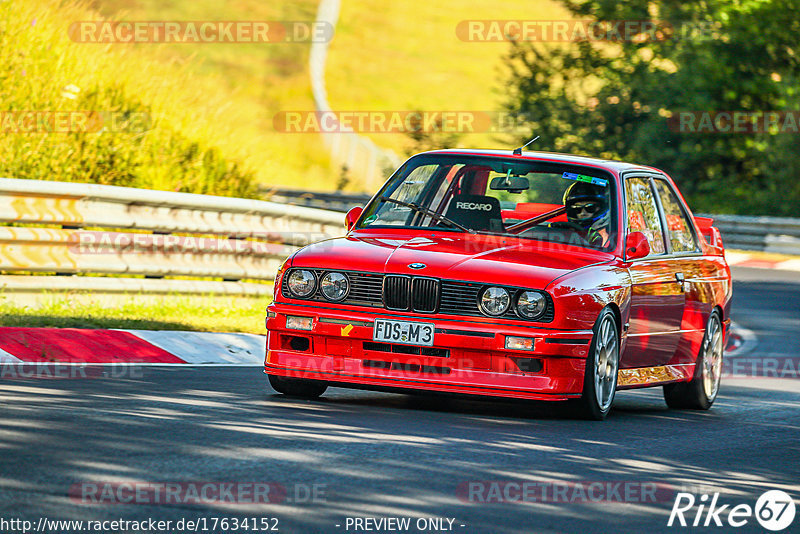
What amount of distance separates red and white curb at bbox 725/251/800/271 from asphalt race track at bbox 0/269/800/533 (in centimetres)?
1895

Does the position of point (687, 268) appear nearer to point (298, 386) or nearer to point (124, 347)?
point (298, 386)

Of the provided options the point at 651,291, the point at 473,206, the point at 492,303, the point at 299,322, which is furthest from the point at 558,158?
the point at 299,322

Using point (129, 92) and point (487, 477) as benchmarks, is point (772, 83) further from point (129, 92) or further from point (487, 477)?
point (487, 477)

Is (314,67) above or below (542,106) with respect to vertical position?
above

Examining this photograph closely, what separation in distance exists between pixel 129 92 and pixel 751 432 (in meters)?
9.69

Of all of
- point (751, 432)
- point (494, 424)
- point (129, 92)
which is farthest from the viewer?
point (129, 92)

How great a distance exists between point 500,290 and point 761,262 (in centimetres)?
2195

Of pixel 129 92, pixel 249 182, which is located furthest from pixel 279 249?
pixel 129 92

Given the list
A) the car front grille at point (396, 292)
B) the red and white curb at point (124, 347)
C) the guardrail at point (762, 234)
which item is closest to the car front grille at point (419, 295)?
the car front grille at point (396, 292)

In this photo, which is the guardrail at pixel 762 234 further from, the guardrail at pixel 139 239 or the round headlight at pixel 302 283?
the round headlight at pixel 302 283

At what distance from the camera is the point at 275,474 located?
237 inches

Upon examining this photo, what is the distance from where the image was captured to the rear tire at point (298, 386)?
878cm

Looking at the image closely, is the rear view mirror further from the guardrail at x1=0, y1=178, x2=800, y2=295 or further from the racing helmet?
the guardrail at x1=0, y1=178, x2=800, y2=295

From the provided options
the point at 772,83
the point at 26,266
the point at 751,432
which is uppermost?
the point at 772,83
